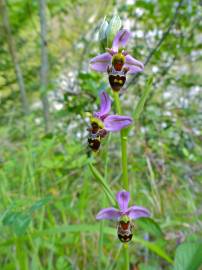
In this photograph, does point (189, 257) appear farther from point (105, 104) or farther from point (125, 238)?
point (105, 104)

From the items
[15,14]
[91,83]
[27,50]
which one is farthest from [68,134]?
[27,50]

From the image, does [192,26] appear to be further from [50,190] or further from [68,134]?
[50,190]

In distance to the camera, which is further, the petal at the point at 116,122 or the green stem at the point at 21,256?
the green stem at the point at 21,256

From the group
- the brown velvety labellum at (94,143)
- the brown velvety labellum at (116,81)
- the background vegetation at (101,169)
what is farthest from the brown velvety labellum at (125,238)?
the brown velvety labellum at (116,81)

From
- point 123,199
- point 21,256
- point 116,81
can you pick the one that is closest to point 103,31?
point 116,81

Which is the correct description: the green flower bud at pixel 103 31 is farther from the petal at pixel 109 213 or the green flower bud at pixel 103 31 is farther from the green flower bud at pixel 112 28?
the petal at pixel 109 213

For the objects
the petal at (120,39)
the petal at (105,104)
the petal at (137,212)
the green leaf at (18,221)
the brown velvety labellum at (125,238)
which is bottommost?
the green leaf at (18,221)

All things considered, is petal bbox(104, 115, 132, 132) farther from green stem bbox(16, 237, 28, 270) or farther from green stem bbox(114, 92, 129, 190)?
green stem bbox(16, 237, 28, 270)
